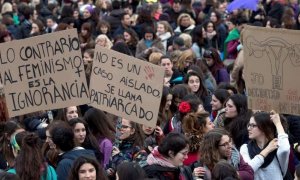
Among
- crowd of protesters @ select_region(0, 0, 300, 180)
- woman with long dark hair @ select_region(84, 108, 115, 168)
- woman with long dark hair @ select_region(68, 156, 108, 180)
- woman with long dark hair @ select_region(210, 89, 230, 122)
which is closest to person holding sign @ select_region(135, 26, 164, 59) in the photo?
crowd of protesters @ select_region(0, 0, 300, 180)

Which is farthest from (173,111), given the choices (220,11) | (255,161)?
(220,11)

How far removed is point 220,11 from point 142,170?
13.4 m

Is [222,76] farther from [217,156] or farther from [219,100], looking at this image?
[217,156]

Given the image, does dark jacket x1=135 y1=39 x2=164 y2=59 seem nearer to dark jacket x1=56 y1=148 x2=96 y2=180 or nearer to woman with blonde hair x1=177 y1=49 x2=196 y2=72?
woman with blonde hair x1=177 y1=49 x2=196 y2=72

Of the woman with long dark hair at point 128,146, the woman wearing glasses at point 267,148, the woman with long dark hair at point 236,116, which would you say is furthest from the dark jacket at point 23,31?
the woman wearing glasses at point 267,148

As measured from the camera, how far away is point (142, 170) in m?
→ 8.23

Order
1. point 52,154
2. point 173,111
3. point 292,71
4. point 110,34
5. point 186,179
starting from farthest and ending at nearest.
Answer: point 110,34 < point 173,111 < point 292,71 < point 52,154 < point 186,179

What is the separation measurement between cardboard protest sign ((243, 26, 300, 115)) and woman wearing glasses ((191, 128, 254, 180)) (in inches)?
42.6

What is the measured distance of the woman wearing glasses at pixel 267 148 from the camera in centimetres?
946

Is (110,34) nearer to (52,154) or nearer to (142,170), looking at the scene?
(52,154)

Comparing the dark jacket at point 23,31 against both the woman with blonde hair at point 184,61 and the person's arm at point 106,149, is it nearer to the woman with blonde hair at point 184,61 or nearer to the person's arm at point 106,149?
the woman with blonde hair at point 184,61

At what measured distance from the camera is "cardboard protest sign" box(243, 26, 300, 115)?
33.2 feet

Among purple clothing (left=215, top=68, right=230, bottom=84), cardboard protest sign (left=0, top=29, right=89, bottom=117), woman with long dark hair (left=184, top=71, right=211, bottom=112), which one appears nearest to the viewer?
cardboard protest sign (left=0, top=29, right=89, bottom=117)

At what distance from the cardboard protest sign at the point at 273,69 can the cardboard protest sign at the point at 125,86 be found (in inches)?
35.7
